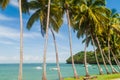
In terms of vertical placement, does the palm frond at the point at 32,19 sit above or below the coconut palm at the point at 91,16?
below

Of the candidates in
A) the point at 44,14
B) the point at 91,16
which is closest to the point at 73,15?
the point at 91,16

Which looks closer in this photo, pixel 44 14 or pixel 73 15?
pixel 44 14

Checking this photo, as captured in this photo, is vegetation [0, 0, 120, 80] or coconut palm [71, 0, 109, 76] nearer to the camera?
vegetation [0, 0, 120, 80]

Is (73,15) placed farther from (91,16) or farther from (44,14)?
(44,14)

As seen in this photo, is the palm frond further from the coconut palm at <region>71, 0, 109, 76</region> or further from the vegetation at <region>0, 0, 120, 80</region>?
the coconut palm at <region>71, 0, 109, 76</region>

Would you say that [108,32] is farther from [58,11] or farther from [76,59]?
[76,59]

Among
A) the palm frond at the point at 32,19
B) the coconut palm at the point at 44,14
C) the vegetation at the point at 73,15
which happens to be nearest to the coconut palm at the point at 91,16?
the vegetation at the point at 73,15

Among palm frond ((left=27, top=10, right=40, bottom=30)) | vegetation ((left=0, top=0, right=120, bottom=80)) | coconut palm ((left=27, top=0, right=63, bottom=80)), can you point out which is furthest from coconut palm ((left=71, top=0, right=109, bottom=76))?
palm frond ((left=27, top=10, right=40, bottom=30))

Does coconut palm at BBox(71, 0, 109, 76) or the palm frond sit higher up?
coconut palm at BBox(71, 0, 109, 76)

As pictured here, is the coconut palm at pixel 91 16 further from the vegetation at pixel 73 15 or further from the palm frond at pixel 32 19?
the palm frond at pixel 32 19

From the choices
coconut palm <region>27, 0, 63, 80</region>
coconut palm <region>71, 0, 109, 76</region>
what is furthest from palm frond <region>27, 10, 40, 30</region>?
coconut palm <region>71, 0, 109, 76</region>

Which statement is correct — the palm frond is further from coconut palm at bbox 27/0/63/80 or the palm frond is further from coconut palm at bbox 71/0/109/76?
coconut palm at bbox 71/0/109/76

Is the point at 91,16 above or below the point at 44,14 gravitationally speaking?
above

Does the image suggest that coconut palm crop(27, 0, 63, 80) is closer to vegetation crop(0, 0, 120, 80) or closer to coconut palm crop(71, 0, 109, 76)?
vegetation crop(0, 0, 120, 80)
